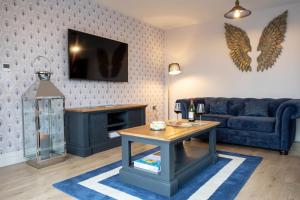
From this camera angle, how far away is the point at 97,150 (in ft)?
11.1

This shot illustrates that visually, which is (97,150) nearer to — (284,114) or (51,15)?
(51,15)

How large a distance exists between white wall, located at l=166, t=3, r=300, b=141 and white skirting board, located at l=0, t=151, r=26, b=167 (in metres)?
3.66

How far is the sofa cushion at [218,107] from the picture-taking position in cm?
426

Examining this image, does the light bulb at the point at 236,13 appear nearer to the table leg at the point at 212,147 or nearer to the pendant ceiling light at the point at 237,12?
the pendant ceiling light at the point at 237,12

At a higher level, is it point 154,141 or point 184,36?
point 184,36

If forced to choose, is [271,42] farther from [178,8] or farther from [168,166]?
[168,166]

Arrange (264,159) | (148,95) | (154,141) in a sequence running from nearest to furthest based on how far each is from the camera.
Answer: (154,141) < (264,159) < (148,95)

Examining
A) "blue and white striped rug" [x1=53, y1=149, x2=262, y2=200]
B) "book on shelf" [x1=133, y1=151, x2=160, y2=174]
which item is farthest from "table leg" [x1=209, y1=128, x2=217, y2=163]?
"book on shelf" [x1=133, y1=151, x2=160, y2=174]

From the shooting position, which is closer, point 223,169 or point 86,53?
point 223,169

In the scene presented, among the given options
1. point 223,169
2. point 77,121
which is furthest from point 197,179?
point 77,121

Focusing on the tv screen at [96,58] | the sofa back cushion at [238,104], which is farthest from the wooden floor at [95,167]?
the tv screen at [96,58]

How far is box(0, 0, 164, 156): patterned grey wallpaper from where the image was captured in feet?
9.21

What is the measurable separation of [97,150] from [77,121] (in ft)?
1.82

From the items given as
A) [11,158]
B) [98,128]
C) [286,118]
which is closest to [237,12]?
[286,118]
